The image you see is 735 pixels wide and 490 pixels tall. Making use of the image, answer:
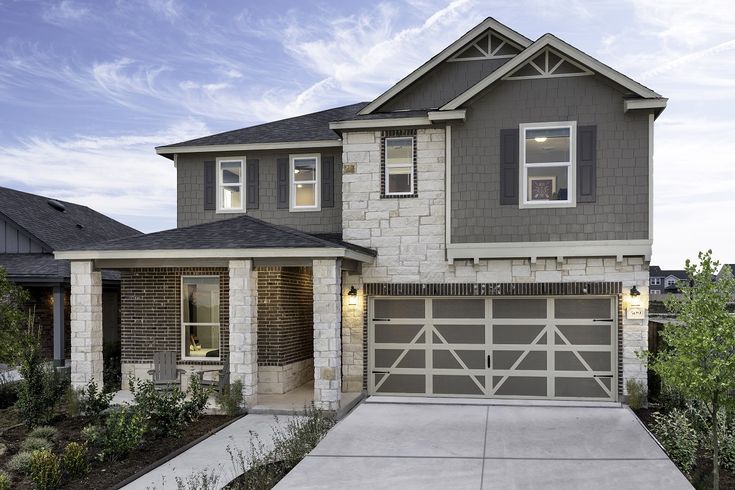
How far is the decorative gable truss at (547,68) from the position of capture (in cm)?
1309

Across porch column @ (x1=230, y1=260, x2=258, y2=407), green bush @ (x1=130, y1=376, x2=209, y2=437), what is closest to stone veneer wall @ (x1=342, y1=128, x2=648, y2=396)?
porch column @ (x1=230, y1=260, x2=258, y2=407)

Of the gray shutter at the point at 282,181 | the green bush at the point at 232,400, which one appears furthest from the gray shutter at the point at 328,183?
the green bush at the point at 232,400

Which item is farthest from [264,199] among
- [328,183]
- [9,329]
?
[9,329]

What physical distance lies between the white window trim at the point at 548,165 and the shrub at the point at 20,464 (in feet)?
31.2

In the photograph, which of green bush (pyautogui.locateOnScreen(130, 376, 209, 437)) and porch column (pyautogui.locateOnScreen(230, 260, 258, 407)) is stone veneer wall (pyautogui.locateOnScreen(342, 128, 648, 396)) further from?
green bush (pyautogui.locateOnScreen(130, 376, 209, 437))

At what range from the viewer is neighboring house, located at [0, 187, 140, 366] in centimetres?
1815

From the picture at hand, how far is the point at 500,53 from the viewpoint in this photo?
14.8 meters

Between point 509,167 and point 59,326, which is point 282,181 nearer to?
point 509,167

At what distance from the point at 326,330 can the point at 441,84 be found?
632 centimetres

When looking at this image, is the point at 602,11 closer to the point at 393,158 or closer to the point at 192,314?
the point at 393,158

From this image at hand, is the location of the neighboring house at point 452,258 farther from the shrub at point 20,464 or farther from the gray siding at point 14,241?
the gray siding at point 14,241

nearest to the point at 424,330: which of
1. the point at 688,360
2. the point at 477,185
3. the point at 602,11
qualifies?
the point at 477,185

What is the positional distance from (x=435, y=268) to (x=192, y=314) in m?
5.53

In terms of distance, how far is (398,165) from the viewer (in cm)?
1399
